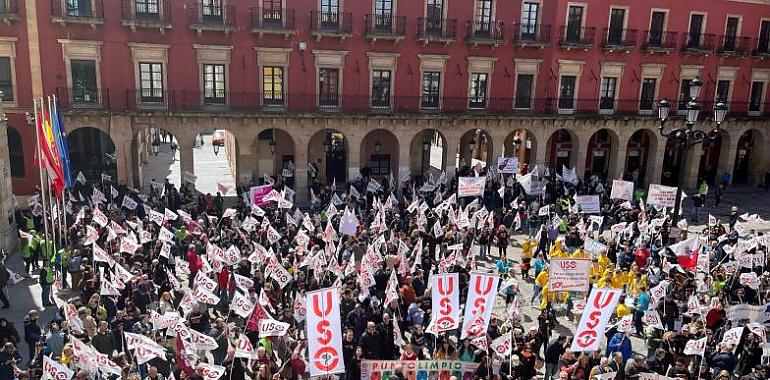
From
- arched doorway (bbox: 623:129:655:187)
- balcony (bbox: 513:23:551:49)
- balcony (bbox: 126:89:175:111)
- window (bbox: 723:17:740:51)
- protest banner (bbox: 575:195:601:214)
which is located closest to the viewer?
protest banner (bbox: 575:195:601:214)

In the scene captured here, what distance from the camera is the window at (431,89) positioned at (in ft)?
111

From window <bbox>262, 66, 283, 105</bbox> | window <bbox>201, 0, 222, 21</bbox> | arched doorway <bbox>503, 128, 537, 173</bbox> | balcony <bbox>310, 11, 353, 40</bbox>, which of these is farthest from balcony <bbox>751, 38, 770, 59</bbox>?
window <bbox>201, 0, 222, 21</bbox>

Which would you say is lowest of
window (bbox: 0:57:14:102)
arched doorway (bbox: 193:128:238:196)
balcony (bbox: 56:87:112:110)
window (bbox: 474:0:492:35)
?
arched doorway (bbox: 193:128:238:196)

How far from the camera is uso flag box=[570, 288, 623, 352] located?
40.1ft

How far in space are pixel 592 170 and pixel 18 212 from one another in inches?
1268

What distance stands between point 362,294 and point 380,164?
2250 centimetres

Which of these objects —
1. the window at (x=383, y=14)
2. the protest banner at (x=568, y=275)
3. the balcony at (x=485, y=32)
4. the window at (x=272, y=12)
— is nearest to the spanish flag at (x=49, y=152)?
the window at (x=272, y=12)

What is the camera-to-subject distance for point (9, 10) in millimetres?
27031

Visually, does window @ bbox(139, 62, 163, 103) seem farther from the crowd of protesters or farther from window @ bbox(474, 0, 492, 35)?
window @ bbox(474, 0, 492, 35)

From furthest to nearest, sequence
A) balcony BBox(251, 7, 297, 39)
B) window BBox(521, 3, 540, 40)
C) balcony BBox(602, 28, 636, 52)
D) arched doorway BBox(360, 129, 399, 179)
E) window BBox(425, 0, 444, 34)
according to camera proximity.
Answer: arched doorway BBox(360, 129, 399, 179) → balcony BBox(602, 28, 636, 52) → window BBox(521, 3, 540, 40) → window BBox(425, 0, 444, 34) → balcony BBox(251, 7, 297, 39)

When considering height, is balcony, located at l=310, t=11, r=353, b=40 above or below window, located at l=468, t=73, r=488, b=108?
above

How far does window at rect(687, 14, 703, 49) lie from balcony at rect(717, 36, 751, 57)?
154cm

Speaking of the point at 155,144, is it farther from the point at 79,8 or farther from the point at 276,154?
the point at 79,8

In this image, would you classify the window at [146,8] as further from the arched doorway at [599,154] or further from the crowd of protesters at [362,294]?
the arched doorway at [599,154]
